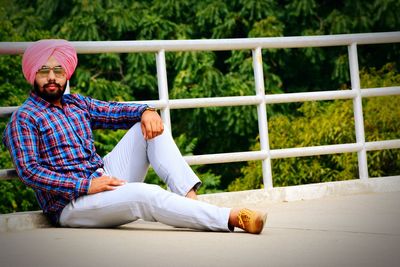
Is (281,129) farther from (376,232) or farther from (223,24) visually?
(376,232)

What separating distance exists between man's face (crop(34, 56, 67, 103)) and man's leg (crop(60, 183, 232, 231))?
21.7 inches

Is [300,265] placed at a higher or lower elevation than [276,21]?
lower

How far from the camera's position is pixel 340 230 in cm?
529


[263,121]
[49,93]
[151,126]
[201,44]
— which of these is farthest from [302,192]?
[49,93]

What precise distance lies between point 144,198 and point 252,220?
0.57m

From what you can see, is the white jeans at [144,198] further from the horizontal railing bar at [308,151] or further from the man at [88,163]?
the horizontal railing bar at [308,151]

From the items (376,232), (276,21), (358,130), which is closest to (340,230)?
(376,232)

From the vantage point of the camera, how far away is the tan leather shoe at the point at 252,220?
5.18m

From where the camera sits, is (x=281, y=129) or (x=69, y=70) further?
(x=281, y=129)

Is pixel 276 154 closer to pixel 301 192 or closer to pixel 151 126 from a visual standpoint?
pixel 301 192

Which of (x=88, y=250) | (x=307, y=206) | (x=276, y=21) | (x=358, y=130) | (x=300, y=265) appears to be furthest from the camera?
(x=276, y=21)

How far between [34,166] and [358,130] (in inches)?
107

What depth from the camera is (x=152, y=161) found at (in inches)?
225

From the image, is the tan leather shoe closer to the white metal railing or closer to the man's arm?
the man's arm
